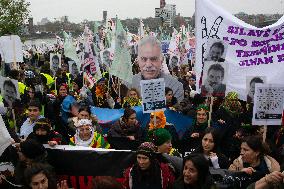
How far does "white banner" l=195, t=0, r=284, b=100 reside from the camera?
5684 mm

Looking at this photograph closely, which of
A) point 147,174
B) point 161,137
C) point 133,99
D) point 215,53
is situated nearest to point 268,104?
point 215,53

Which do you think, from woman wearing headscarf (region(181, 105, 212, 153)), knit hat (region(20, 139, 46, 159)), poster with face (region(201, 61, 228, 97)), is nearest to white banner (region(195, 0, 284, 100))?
poster with face (region(201, 61, 228, 97))

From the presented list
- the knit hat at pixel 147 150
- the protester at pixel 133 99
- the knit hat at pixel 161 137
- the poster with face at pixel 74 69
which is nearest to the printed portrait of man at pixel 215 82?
the knit hat at pixel 161 137

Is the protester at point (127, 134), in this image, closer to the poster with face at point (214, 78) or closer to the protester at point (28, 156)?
the poster with face at point (214, 78)

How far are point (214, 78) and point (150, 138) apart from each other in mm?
1167

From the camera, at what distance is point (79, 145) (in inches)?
205

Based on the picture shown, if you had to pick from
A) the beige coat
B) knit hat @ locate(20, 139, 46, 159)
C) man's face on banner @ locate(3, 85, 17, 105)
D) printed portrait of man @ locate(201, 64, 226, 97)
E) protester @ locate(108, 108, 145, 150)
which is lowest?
protester @ locate(108, 108, 145, 150)

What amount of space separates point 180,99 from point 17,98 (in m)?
3.21

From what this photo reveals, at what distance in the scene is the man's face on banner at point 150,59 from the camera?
324 inches

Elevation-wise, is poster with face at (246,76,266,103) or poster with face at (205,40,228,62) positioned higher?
poster with face at (205,40,228,62)

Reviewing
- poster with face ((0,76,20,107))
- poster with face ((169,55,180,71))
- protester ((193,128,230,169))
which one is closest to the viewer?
protester ((193,128,230,169))

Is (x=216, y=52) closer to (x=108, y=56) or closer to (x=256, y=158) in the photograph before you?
(x=256, y=158)

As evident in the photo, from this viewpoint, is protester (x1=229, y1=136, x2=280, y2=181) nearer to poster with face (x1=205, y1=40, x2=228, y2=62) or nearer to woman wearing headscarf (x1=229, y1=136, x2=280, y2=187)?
woman wearing headscarf (x1=229, y1=136, x2=280, y2=187)

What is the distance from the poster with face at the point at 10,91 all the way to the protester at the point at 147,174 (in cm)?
289
